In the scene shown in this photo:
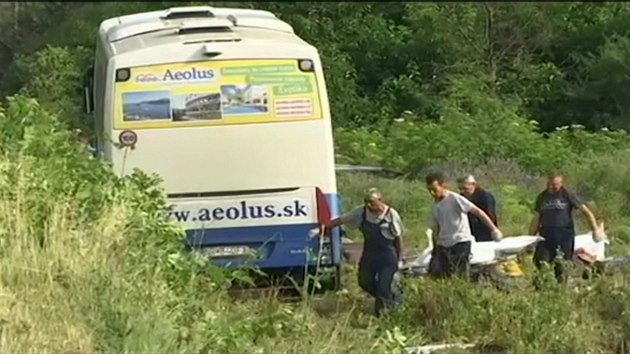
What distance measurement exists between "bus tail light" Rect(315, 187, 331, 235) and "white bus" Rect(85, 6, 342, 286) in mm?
10

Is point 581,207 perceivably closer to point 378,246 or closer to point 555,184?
point 555,184

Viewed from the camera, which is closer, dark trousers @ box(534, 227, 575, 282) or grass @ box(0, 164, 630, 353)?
grass @ box(0, 164, 630, 353)

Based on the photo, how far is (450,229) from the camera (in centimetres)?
1375

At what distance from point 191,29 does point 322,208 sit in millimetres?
2413

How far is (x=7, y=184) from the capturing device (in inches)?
406

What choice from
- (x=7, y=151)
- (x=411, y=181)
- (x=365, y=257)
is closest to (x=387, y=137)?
(x=411, y=181)

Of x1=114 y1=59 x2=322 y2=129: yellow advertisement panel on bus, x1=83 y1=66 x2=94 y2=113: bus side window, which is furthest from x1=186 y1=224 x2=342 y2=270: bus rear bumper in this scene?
x1=83 y1=66 x2=94 y2=113: bus side window

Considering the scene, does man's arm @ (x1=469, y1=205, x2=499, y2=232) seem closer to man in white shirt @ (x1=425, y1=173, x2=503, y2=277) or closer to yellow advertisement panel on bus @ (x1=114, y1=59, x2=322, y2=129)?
man in white shirt @ (x1=425, y1=173, x2=503, y2=277)

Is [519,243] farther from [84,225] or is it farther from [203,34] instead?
[84,225]

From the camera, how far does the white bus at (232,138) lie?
46.0 ft

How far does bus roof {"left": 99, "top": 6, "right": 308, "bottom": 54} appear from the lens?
14484 millimetres

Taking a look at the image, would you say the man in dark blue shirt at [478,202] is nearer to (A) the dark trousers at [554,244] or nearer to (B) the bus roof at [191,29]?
(A) the dark trousers at [554,244]

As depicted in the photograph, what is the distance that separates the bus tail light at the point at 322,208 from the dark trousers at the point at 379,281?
0.98 meters

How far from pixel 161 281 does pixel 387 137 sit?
65.5ft
